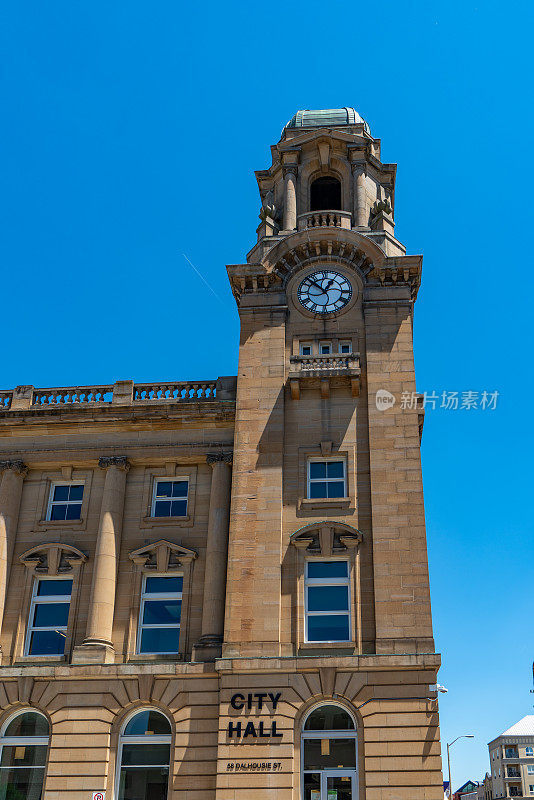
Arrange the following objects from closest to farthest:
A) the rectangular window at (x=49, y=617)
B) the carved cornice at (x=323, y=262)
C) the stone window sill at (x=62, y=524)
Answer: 1. the rectangular window at (x=49, y=617)
2. the stone window sill at (x=62, y=524)
3. the carved cornice at (x=323, y=262)

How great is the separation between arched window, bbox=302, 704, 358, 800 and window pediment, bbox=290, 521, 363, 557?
17.7ft

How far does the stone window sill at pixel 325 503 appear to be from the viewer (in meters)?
31.1

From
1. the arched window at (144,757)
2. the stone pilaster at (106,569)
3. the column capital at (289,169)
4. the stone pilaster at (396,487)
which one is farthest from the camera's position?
the column capital at (289,169)

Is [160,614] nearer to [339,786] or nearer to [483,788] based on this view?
[339,786]

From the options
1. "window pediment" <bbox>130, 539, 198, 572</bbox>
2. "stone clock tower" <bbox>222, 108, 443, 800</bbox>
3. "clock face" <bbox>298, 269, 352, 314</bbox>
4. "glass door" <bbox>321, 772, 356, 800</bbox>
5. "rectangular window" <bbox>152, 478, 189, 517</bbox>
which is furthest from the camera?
"clock face" <bbox>298, 269, 352, 314</bbox>

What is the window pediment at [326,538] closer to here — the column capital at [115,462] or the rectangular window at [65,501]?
the column capital at [115,462]

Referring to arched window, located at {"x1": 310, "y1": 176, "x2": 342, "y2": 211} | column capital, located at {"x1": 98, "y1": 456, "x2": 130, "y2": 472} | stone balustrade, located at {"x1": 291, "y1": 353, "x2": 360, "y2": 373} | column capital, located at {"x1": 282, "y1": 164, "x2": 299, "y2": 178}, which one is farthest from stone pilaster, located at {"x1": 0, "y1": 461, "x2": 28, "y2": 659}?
arched window, located at {"x1": 310, "y1": 176, "x2": 342, "y2": 211}

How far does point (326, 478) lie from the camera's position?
32062 mm

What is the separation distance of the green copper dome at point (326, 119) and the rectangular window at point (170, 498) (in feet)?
65.7

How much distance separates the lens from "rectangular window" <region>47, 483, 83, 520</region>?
1342 inches

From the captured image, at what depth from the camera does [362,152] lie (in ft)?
130

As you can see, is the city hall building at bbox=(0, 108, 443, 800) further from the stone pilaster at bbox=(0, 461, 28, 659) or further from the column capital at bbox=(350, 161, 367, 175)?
the column capital at bbox=(350, 161, 367, 175)

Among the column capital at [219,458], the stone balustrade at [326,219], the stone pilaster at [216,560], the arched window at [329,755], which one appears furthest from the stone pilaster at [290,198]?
the arched window at [329,755]

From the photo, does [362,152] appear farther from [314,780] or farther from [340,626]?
[314,780]
